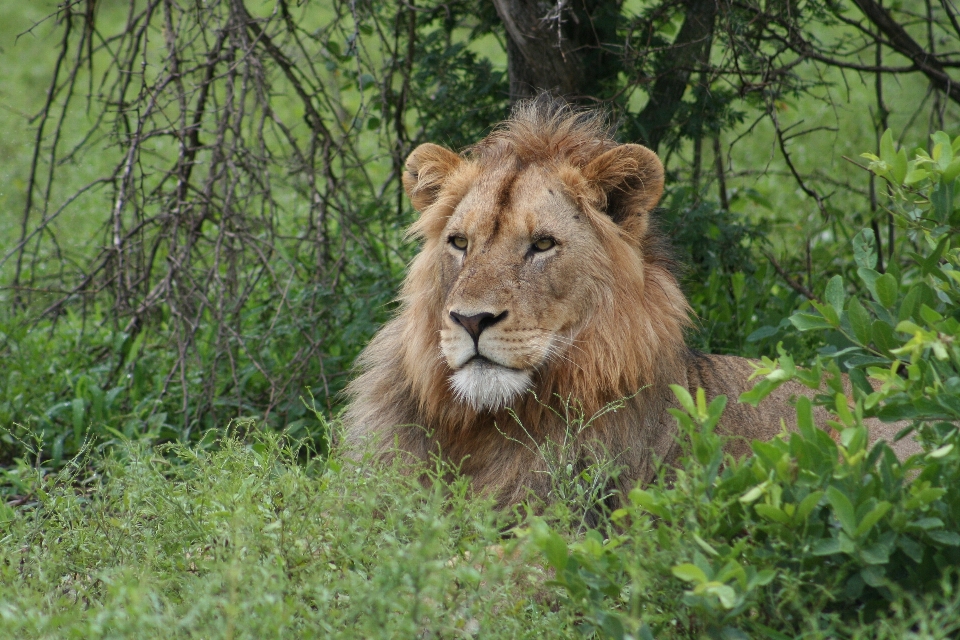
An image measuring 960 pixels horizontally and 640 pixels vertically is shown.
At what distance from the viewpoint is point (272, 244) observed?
4.65 meters

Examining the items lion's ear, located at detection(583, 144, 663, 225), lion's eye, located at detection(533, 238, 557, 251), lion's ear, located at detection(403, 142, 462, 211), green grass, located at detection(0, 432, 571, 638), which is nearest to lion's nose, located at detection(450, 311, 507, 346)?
lion's eye, located at detection(533, 238, 557, 251)

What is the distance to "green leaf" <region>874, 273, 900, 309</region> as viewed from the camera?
2779 mm

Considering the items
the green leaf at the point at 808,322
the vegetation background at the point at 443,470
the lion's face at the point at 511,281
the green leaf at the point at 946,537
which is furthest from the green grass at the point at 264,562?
the green leaf at the point at 808,322

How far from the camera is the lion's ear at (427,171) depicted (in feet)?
12.9

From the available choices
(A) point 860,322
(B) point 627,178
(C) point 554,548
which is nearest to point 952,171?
(A) point 860,322

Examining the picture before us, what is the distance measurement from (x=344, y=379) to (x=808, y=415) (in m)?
3.16

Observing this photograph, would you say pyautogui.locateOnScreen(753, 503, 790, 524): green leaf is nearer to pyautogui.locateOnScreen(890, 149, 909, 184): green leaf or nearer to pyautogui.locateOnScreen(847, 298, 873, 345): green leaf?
pyautogui.locateOnScreen(847, 298, 873, 345): green leaf

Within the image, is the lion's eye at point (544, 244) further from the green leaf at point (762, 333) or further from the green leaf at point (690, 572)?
the green leaf at point (762, 333)

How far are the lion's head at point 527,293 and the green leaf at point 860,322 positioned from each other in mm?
915

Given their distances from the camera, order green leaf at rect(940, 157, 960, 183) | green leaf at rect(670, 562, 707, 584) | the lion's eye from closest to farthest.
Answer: green leaf at rect(670, 562, 707, 584) → green leaf at rect(940, 157, 960, 183) → the lion's eye

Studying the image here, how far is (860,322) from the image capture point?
2756 millimetres

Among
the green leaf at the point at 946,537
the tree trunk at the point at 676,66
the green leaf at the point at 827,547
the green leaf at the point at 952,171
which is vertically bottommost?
the green leaf at the point at 946,537

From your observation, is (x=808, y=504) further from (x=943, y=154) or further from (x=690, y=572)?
(x=943, y=154)

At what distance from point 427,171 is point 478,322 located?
92cm
